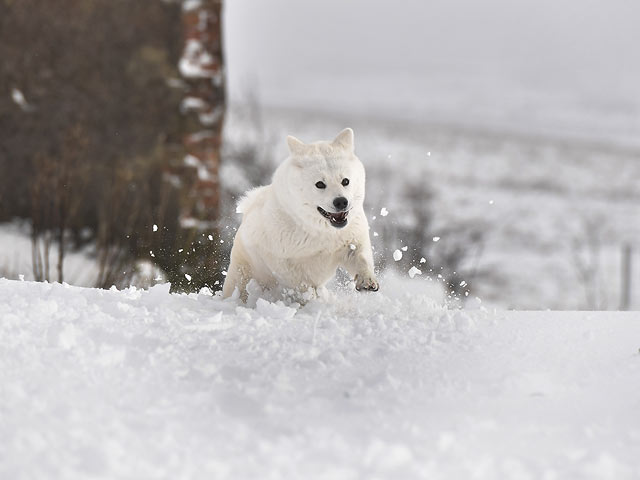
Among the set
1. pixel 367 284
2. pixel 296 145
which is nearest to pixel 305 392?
pixel 367 284

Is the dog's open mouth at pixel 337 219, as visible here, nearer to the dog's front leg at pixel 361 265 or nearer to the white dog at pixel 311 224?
the white dog at pixel 311 224

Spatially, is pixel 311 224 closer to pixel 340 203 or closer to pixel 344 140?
pixel 340 203

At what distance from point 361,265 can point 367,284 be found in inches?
4.1

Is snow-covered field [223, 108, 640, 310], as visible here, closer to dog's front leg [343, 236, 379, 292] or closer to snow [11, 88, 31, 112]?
snow [11, 88, 31, 112]

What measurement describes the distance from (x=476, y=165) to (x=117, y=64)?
38.8ft

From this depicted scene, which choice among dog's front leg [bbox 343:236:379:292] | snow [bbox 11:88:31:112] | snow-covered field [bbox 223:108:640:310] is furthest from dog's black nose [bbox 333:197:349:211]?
snow [bbox 11:88:31:112]

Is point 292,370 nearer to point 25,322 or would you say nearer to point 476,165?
point 25,322

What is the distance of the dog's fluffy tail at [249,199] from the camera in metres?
3.21

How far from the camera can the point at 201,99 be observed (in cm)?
682

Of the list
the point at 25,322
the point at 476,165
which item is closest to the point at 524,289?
the point at 476,165

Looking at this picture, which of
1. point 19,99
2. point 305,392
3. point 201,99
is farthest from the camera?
point 201,99

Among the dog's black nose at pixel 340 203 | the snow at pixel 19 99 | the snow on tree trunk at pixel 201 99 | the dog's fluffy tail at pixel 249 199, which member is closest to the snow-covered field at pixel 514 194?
the snow on tree trunk at pixel 201 99

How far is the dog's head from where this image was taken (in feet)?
8.94

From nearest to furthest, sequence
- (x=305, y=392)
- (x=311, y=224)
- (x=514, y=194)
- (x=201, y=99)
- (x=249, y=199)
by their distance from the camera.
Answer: (x=305, y=392), (x=311, y=224), (x=249, y=199), (x=201, y=99), (x=514, y=194)
